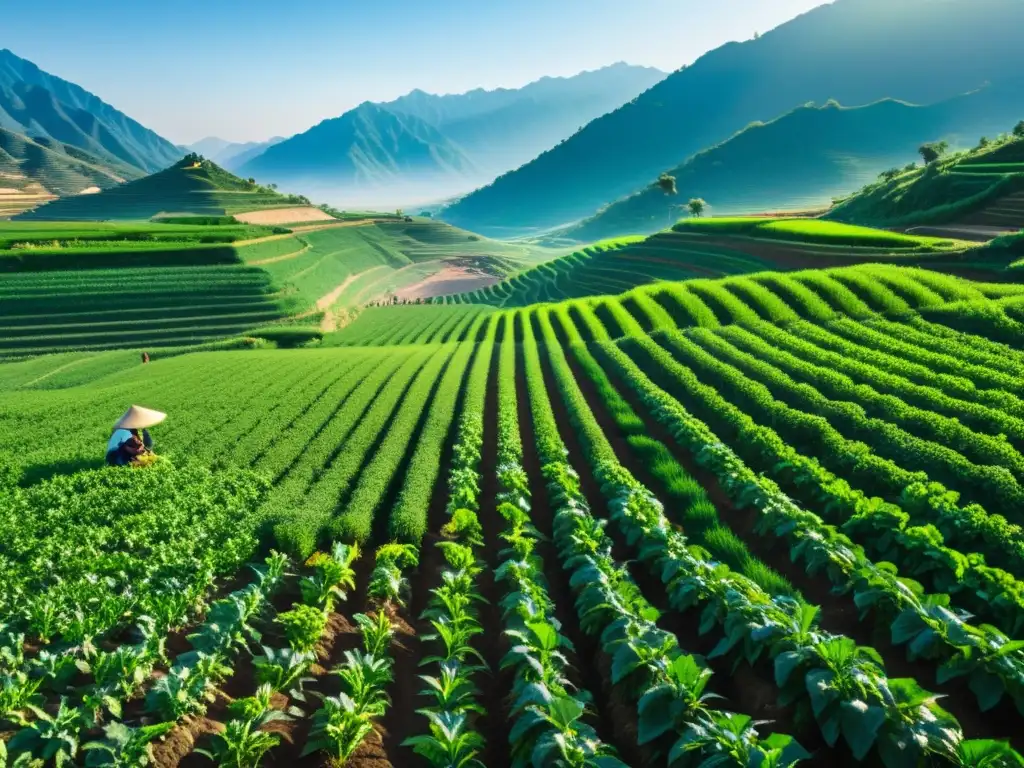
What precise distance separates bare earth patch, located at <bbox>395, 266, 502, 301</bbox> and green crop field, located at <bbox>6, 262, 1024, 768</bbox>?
70.4m

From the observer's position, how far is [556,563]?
1270 cm

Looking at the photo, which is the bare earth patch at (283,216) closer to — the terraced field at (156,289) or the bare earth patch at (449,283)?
the terraced field at (156,289)

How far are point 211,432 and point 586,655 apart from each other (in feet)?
57.3

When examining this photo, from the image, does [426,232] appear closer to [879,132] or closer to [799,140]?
[799,140]

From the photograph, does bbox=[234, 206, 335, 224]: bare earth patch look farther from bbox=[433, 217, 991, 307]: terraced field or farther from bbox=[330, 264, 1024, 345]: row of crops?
bbox=[330, 264, 1024, 345]: row of crops

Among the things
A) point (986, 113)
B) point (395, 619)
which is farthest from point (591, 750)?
point (986, 113)

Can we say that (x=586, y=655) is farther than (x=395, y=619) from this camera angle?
No

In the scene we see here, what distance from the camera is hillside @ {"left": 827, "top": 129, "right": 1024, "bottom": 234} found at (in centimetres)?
4406

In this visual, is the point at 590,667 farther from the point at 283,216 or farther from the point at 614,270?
the point at 283,216

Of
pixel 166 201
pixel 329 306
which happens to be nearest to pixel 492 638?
pixel 329 306

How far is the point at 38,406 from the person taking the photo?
1026 inches

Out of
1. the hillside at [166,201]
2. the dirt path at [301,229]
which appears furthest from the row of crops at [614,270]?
the hillside at [166,201]

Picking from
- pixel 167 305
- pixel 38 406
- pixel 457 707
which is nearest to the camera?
pixel 457 707

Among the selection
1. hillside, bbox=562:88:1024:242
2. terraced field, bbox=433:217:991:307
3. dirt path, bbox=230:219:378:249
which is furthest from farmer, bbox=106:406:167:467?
hillside, bbox=562:88:1024:242
